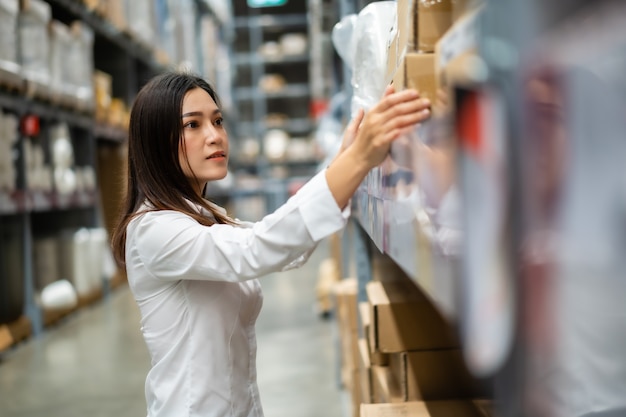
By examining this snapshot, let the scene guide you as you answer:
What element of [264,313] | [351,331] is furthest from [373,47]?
[264,313]

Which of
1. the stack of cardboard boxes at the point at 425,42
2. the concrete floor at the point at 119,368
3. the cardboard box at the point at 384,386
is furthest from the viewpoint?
the concrete floor at the point at 119,368

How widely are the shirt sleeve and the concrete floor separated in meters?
1.85

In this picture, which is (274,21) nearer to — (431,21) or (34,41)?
(34,41)

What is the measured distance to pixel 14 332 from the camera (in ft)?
14.3

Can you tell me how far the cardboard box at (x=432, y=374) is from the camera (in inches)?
61.4

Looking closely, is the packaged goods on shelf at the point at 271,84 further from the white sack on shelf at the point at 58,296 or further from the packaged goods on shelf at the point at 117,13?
the white sack on shelf at the point at 58,296

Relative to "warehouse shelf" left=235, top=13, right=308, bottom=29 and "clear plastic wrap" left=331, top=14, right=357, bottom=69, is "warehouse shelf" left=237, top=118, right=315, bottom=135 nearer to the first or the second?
"warehouse shelf" left=235, top=13, right=308, bottom=29

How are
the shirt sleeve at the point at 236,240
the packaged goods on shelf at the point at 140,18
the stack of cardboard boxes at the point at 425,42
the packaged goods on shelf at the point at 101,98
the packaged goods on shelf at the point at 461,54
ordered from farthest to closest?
the packaged goods on shelf at the point at 140,18, the packaged goods on shelf at the point at 101,98, the shirt sleeve at the point at 236,240, the stack of cardboard boxes at the point at 425,42, the packaged goods on shelf at the point at 461,54

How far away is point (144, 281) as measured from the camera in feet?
4.91

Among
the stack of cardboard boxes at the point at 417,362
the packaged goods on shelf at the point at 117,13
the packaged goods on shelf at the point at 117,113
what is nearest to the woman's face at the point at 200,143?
the stack of cardboard boxes at the point at 417,362

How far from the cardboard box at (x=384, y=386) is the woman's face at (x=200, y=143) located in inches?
24.8

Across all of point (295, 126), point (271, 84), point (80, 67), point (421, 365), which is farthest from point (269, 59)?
point (421, 365)

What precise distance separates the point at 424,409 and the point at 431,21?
2.78ft

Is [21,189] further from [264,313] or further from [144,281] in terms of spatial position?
[144,281]
